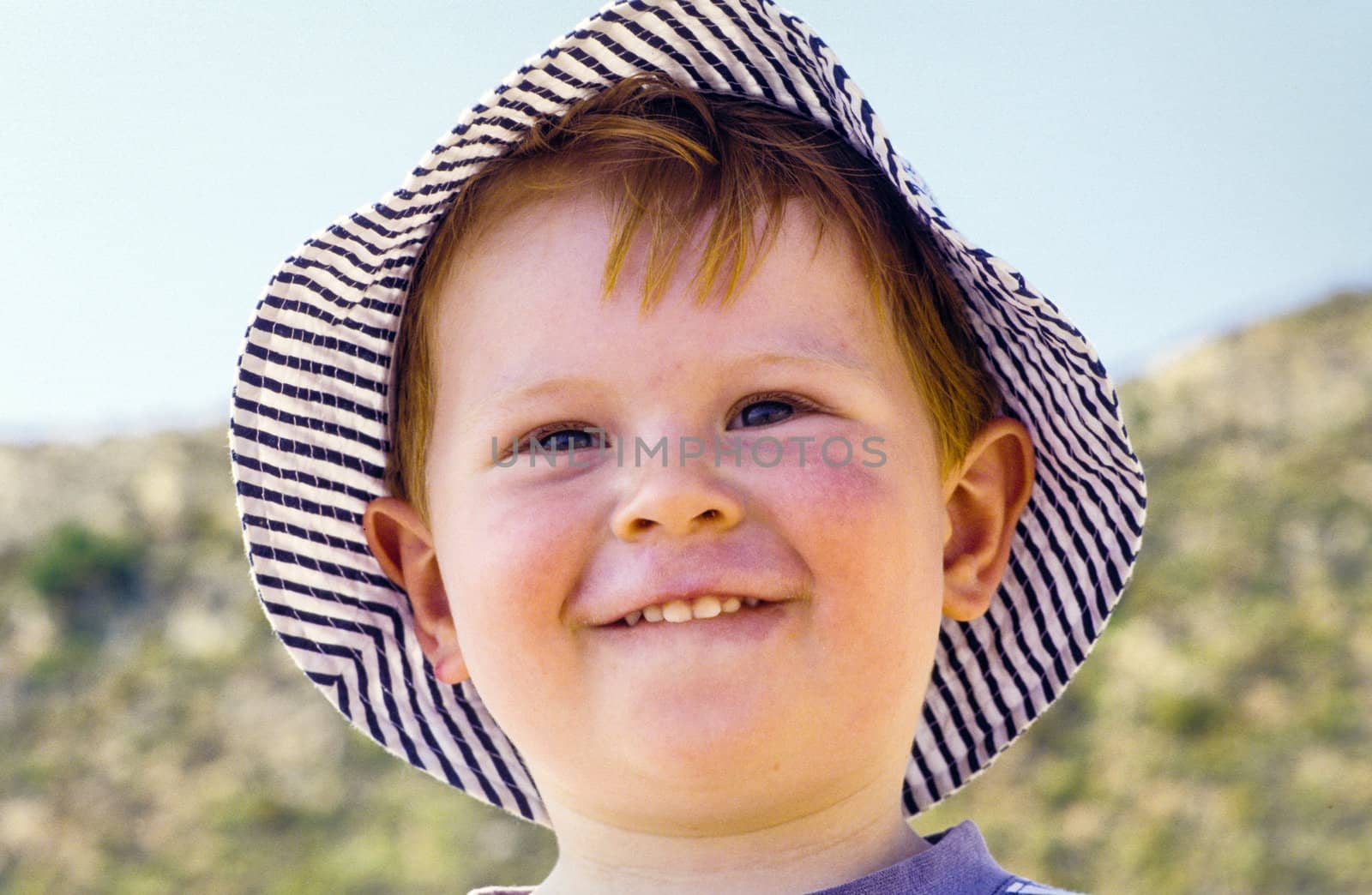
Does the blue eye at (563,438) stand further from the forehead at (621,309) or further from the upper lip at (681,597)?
the upper lip at (681,597)

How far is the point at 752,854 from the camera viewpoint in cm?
147

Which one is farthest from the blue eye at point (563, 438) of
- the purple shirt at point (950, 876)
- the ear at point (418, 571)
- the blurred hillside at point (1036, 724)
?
the blurred hillside at point (1036, 724)

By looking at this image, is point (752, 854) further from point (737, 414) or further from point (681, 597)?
point (737, 414)

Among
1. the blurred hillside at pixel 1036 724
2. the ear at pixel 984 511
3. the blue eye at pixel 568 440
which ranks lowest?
the blurred hillside at pixel 1036 724

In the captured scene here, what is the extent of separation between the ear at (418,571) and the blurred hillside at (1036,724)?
14.1 ft

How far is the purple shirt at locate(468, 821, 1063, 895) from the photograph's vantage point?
1.45 metres

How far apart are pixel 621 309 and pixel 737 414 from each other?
16 centimetres

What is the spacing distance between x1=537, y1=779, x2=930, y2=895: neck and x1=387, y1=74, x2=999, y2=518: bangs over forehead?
1.41 ft

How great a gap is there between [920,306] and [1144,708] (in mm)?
5254

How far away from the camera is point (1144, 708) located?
6348mm

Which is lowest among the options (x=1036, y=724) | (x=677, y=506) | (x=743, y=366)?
(x=1036, y=724)

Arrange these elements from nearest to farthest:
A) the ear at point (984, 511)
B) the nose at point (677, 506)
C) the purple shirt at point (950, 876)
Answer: the nose at point (677, 506), the purple shirt at point (950, 876), the ear at point (984, 511)

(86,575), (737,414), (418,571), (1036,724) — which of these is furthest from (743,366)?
(86,575)

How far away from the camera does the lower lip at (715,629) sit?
137cm
